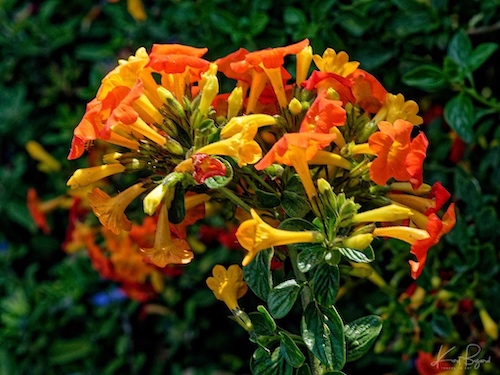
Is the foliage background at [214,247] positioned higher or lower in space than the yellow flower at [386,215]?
lower

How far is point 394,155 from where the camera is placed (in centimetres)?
100

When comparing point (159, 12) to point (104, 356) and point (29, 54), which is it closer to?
point (29, 54)

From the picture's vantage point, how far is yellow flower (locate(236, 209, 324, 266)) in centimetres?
96

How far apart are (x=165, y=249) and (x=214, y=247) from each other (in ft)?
3.83

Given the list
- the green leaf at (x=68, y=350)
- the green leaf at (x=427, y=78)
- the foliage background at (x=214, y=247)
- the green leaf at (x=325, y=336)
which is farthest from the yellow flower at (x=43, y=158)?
the green leaf at (x=325, y=336)

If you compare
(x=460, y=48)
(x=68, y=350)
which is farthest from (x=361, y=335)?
(x=68, y=350)

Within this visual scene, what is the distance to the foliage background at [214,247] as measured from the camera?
66.3 inches

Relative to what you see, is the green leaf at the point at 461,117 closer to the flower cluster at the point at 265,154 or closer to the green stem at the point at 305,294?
the flower cluster at the point at 265,154

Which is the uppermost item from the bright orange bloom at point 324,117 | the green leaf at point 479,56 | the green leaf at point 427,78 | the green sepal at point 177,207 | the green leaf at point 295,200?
the bright orange bloom at point 324,117

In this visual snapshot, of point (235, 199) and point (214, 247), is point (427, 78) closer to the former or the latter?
point (235, 199)

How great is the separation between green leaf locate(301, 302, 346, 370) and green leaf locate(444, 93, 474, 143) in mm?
725

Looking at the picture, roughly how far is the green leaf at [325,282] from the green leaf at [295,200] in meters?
0.09

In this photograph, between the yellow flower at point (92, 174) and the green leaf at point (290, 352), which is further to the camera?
the yellow flower at point (92, 174)

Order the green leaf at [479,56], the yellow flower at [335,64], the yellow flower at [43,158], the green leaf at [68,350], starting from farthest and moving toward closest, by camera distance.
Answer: the yellow flower at [43,158], the green leaf at [68,350], the green leaf at [479,56], the yellow flower at [335,64]
